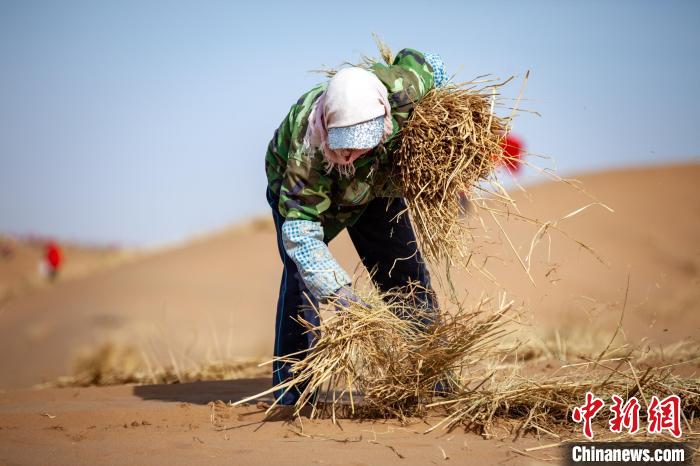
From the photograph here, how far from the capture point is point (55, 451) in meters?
2.66

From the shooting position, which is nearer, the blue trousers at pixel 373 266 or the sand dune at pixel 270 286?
the blue trousers at pixel 373 266

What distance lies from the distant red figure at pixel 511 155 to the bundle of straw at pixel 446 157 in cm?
3

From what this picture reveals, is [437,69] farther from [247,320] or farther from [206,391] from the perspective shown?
[247,320]

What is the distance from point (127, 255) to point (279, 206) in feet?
39.7

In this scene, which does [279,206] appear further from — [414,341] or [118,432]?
[118,432]

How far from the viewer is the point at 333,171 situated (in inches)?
118

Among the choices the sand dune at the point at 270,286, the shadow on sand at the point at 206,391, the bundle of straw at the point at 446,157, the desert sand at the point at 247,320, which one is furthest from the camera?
the sand dune at the point at 270,286

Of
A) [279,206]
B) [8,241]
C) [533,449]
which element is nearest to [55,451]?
[279,206]

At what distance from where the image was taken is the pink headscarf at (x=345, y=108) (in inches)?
108

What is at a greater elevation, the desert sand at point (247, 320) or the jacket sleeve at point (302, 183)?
the jacket sleeve at point (302, 183)

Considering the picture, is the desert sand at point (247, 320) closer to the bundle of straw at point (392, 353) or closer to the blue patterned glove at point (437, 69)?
the bundle of straw at point (392, 353)

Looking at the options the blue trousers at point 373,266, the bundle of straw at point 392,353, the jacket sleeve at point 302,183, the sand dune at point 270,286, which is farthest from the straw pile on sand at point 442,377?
the sand dune at point 270,286

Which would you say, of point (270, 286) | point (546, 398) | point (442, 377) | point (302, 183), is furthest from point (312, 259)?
point (270, 286)

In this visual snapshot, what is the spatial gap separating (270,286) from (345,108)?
7.17m
